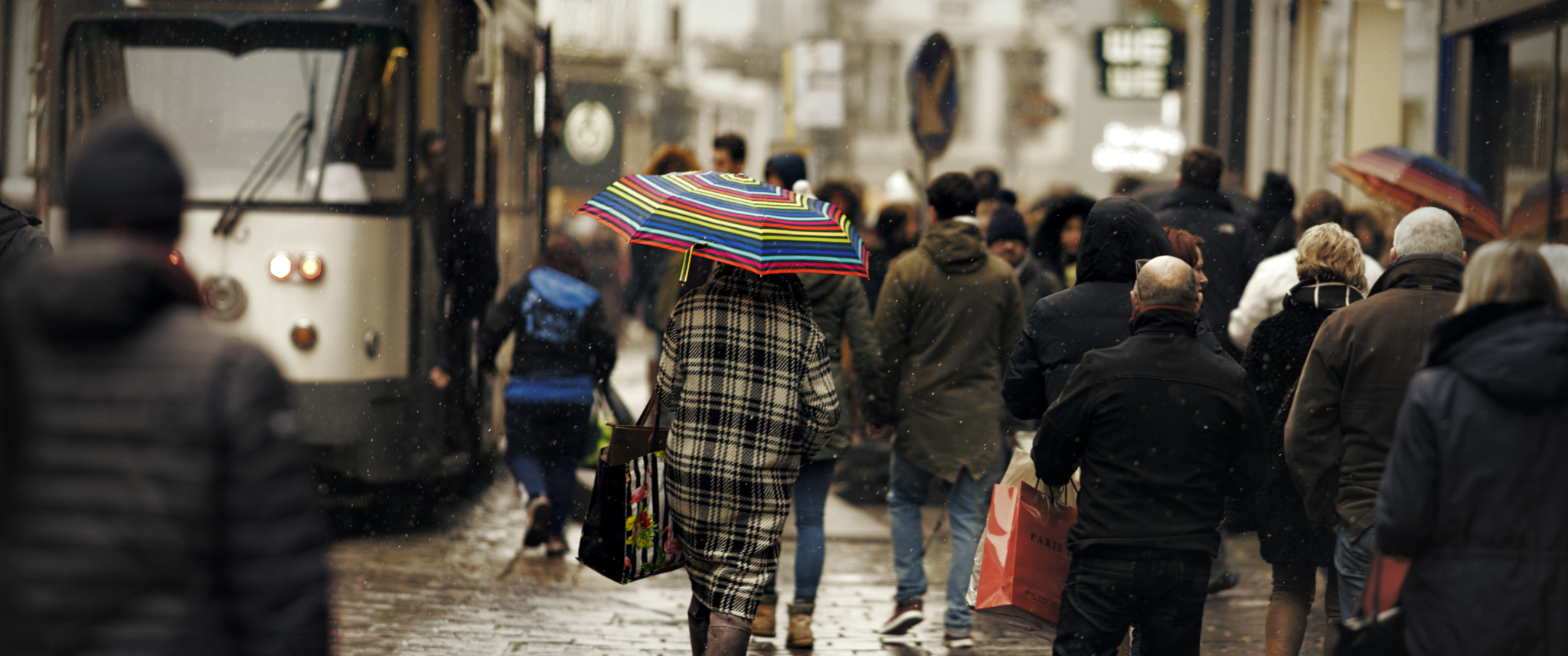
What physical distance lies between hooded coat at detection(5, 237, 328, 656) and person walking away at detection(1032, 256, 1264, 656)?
248 cm

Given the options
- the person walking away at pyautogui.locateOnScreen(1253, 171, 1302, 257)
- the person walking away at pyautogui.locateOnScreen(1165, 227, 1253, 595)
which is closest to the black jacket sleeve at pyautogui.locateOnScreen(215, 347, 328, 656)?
the person walking away at pyautogui.locateOnScreen(1165, 227, 1253, 595)

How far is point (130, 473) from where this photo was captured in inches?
99.0

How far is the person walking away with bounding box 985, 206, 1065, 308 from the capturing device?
8.09 meters

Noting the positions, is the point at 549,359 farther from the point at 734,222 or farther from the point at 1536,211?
the point at 1536,211

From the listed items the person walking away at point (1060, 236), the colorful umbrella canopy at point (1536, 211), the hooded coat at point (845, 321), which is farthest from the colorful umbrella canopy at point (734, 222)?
the colorful umbrella canopy at point (1536, 211)

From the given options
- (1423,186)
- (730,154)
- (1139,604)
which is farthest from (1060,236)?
(1139,604)

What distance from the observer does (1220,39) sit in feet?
69.4

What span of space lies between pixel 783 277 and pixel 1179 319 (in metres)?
1.36

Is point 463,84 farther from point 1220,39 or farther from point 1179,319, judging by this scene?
point 1220,39

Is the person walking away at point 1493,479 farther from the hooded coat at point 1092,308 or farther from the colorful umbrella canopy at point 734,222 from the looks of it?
the colorful umbrella canopy at point 734,222

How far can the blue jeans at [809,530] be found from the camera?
6445 mm

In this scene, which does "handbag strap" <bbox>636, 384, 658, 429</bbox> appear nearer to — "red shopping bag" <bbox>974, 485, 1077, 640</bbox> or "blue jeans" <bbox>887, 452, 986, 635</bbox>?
"red shopping bag" <bbox>974, 485, 1077, 640</bbox>

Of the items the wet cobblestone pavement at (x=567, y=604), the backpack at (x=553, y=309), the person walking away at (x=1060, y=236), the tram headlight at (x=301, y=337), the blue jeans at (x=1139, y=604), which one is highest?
the person walking away at (x=1060, y=236)

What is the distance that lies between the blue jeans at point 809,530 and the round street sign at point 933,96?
4.28 metres
